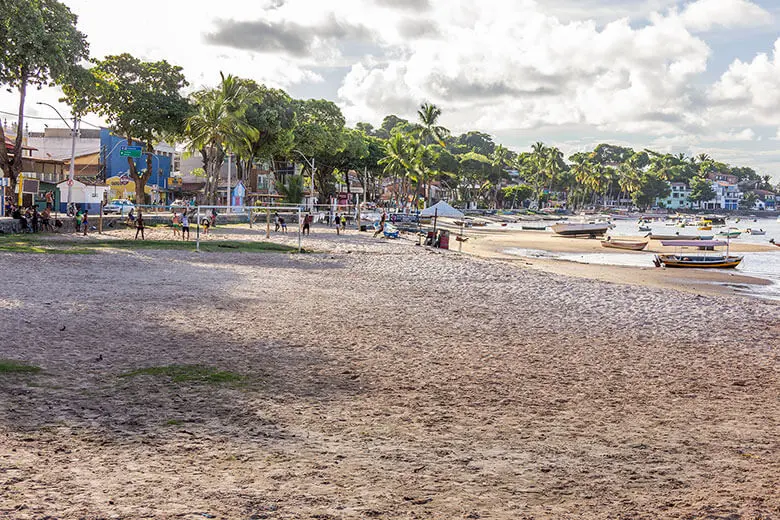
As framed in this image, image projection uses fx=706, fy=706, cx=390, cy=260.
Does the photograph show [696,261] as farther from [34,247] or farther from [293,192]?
[293,192]

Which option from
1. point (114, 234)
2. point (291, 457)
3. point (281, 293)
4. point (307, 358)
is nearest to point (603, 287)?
point (281, 293)

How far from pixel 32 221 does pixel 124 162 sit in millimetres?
48464

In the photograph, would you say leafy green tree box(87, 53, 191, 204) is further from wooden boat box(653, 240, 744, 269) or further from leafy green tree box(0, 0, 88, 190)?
wooden boat box(653, 240, 744, 269)

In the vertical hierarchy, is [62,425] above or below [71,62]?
below

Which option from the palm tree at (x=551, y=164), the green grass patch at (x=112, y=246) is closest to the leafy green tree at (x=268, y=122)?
the green grass patch at (x=112, y=246)

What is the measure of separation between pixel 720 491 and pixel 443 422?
306cm

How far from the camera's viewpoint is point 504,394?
9633 mm

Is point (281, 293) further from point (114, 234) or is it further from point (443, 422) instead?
point (114, 234)

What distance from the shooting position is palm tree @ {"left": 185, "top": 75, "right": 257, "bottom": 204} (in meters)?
62.4

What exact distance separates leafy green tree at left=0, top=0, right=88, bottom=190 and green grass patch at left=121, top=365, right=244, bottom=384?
2503 cm

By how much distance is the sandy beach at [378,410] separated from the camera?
5.88m

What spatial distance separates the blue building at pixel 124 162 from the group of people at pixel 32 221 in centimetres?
3629

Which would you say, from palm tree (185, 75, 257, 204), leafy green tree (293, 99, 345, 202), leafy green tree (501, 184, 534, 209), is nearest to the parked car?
palm tree (185, 75, 257, 204)

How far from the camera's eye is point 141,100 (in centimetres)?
5984
